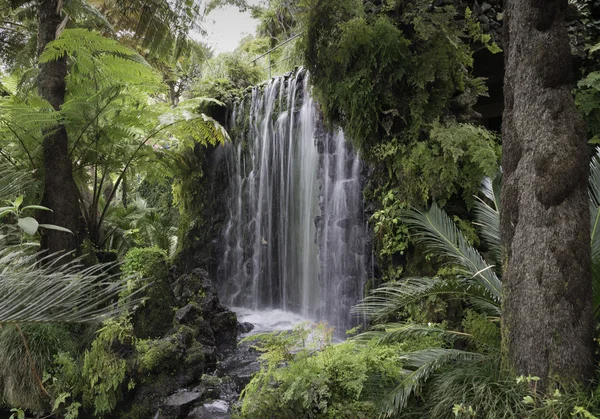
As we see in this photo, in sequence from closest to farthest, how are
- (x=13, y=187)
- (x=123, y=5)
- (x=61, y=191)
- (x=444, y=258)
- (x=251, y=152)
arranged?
(x=13, y=187), (x=444, y=258), (x=61, y=191), (x=123, y=5), (x=251, y=152)

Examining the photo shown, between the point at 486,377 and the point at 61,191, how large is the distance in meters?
5.09

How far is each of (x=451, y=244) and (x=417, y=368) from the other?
1190 millimetres

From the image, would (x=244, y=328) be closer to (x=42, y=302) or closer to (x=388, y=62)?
(x=388, y=62)

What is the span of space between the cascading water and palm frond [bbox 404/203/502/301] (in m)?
1.61

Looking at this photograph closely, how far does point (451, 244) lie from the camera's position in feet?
13.1

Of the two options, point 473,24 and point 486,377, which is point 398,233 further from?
point 473,24

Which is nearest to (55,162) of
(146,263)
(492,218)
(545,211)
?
(146,263)

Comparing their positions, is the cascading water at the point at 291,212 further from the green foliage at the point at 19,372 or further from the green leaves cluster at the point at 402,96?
the green foliage at the point at 19,372

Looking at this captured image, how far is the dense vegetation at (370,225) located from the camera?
10.2ft

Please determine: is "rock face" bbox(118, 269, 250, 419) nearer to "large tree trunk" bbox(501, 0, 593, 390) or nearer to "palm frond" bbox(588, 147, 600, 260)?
"large tree trunk" bbox(501, 0, 593, 390)

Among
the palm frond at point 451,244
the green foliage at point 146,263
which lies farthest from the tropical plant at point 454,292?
the green foliage at point 146,263

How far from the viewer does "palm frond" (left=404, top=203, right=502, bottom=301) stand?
12.4 feet

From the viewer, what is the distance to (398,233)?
497cm

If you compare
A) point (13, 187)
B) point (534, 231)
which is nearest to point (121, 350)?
point (13, 187)
